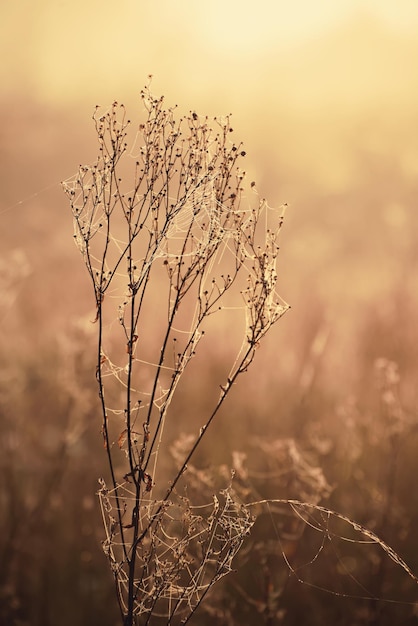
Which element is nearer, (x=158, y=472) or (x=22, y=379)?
(x=22, y=379)

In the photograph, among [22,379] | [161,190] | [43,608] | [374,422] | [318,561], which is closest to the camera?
[161,190]

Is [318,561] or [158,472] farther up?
[158,472]

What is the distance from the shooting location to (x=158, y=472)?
354 inches

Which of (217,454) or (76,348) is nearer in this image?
(76,348)

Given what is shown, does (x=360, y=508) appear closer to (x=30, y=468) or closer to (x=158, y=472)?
(x=158, y=472)

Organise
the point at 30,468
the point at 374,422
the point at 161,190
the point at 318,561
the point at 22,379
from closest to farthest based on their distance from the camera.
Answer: the point at 161,190
the point at 318,561
the point at 374,422
the point at 22,379
the point at 30,468

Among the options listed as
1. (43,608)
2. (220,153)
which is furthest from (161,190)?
(43,608)

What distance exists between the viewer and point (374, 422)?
7.22 meters

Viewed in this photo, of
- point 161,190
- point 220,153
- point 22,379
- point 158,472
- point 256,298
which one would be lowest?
point 256,298

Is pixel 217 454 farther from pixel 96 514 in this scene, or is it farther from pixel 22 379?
pixel 22 379

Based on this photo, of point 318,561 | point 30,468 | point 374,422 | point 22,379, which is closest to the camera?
point 318,561

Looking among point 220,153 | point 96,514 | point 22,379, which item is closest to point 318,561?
point 96,514

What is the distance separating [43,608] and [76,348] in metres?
2.44

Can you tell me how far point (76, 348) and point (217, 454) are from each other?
308cm
